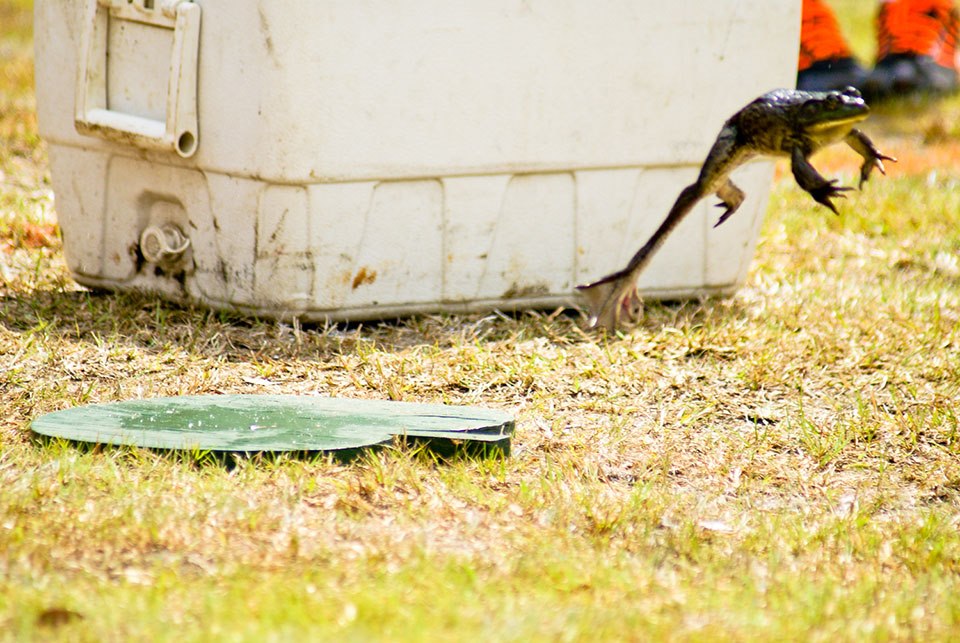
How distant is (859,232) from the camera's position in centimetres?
492

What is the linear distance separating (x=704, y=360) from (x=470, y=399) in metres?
0.72

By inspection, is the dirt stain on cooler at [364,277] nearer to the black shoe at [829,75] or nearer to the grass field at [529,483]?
the grass field at [529,483]

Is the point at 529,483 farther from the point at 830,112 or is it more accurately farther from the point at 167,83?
the point at 167,83

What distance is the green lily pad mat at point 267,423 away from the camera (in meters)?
2.68

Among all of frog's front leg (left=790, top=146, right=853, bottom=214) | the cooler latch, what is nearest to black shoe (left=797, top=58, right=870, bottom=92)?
frog's front leg (left=790, top=146, right=853, bottom=214)

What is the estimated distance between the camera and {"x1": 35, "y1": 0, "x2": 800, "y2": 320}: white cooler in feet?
10.9

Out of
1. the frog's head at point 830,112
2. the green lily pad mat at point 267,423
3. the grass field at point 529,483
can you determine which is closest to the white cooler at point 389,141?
the grass field at point 529,483

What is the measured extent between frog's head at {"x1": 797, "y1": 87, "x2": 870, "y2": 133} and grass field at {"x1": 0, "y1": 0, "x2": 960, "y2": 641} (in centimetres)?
69

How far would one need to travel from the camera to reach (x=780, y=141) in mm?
3021

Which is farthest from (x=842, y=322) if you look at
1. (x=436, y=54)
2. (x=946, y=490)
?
(x=436, y=54)

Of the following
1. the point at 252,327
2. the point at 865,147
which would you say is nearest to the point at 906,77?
the point at 865,147

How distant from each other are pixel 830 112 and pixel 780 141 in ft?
0.48

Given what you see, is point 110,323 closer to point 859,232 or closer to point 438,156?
point 438,156

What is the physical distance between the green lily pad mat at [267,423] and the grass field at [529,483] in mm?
56
